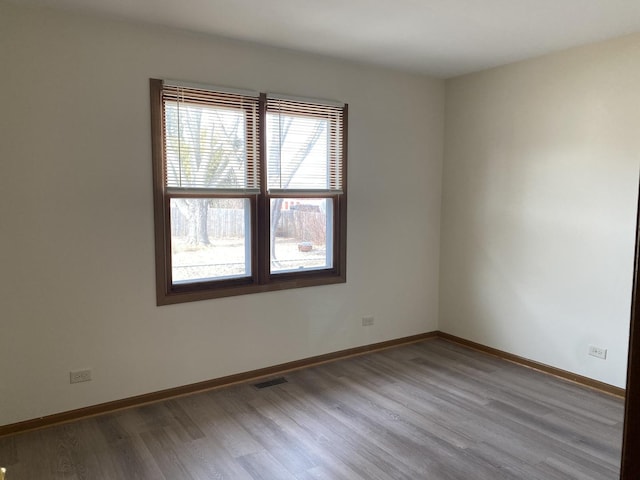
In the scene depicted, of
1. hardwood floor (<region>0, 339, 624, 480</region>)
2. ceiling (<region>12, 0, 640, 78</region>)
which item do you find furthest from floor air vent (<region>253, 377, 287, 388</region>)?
ceiling (<region>12, 0, 640, 78</region>)

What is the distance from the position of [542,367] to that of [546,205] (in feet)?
4.70

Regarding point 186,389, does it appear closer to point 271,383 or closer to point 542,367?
point 271,383

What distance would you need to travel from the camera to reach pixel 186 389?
11.7 ft

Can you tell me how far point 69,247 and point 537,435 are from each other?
3.32m

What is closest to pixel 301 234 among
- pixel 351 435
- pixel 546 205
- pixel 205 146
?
pixel 205 146

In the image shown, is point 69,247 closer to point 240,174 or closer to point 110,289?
point 110,289

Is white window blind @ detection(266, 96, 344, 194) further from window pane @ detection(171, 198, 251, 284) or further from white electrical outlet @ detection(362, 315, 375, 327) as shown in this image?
white electrical outlet @ detection(362, 315, 375, 327)

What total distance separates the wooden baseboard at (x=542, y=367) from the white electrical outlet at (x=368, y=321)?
0.97m

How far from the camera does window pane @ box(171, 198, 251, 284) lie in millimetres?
3518

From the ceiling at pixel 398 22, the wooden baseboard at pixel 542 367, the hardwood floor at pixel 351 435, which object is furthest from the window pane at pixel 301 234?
the wooden baseboard at pixel 542 367

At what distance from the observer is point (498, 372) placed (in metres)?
4.05

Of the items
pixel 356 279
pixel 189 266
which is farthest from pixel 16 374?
pixel 356 279

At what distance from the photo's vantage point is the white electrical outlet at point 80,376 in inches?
123

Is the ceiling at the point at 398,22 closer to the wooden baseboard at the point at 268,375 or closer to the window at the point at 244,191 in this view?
the window at the point at 244,191
